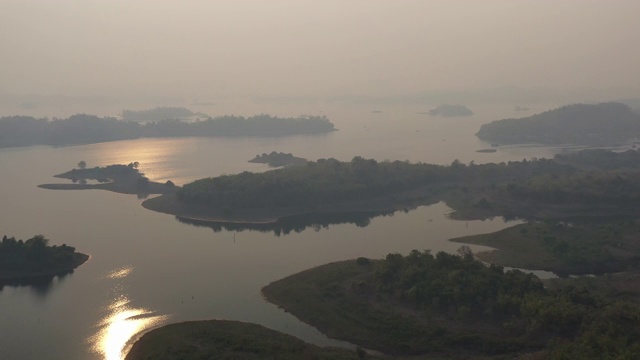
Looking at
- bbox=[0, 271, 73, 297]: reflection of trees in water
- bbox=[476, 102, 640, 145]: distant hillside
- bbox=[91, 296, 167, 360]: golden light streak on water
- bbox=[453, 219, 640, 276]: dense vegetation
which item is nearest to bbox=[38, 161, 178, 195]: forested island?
bbox=[0, 271, 73, 297]: reflection of trees in water

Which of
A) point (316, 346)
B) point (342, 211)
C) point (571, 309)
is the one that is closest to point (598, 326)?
point (571, 309)

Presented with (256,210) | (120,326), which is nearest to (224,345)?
(120,326)

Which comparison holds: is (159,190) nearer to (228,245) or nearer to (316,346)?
(228,245)

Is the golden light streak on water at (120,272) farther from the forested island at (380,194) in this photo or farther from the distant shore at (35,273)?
the forested island at (380,194)

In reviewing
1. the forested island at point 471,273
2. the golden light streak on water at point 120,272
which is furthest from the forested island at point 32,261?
the forested island at point 471,273

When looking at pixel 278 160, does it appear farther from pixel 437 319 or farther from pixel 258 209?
pixel 437 319
